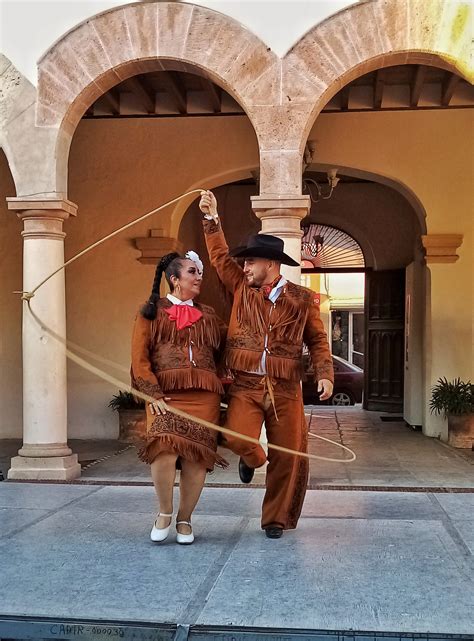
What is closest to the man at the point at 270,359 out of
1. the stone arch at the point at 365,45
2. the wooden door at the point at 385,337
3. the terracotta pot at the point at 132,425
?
the stone arch at the point at 365,45

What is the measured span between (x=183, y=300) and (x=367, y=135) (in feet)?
19.2

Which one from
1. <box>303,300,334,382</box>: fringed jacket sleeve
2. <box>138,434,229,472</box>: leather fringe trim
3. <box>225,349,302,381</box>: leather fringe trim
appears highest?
<box>303,300,334,382</box>: fringed jacket sleeve

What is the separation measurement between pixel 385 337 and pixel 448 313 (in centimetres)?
287

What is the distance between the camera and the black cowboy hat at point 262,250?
15.0 feet

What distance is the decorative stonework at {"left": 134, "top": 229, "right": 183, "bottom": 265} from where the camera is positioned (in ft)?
32.7

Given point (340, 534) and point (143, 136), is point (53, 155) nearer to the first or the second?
point (143, 136)

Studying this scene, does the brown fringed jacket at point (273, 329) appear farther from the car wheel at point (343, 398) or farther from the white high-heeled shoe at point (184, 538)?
the car wheel at point (343, 398)

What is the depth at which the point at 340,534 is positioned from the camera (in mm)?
4910

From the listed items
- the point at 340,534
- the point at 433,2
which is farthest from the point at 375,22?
the point at 340,534

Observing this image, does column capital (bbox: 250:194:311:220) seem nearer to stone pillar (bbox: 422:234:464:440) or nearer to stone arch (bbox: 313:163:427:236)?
stone arch (bbox: 313:163:427:236)

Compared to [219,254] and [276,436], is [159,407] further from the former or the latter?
[219,254]

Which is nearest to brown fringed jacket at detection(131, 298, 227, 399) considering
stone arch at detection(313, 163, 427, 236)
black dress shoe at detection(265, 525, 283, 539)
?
black dress shoe at detection(265, 525, 283, 539)

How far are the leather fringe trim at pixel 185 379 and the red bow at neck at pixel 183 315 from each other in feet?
0.88

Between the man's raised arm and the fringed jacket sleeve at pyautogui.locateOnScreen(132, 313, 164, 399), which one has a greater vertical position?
the man's raised arm
